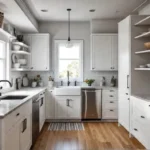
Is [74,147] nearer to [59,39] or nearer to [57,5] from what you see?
[57,5]

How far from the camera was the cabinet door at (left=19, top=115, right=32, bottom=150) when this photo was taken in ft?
9.33

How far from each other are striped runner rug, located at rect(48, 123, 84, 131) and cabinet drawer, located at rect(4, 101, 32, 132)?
5.23ft

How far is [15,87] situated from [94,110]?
7.06ft

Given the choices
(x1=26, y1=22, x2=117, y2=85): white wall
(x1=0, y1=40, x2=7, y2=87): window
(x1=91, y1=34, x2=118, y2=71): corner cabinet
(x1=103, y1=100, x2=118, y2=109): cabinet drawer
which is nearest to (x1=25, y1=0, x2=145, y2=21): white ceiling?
(x1=26, y1=22, x2=117, y2=85): white wall

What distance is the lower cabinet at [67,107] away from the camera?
5.34m

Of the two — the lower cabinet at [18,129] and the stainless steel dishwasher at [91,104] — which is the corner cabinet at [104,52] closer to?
the stainless steel dishwasher at [91,104]

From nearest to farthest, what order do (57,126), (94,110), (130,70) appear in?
(130,70) → (57,126) → (94,110)

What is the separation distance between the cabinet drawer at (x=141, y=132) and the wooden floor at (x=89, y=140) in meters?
0.20

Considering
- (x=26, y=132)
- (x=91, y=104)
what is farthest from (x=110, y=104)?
(x=26, y=132)

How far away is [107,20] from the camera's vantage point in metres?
5.79

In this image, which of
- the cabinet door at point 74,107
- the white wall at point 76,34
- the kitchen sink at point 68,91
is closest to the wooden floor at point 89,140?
the cabinet door at point 74,107

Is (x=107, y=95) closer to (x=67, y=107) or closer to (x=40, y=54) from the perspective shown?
(x=67, y=107)

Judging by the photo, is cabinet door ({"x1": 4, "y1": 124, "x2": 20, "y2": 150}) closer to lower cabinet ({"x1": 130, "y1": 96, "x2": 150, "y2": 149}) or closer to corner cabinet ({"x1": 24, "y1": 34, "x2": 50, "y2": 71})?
lower cabinet ({"x1": 130, "y1": 96, "x2": 150, "y2": 149})

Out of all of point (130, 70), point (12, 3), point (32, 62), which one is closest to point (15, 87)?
point (32, 62)
